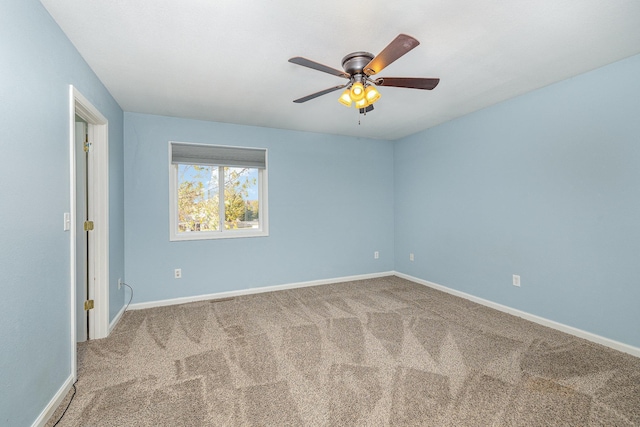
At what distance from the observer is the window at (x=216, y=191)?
389cm

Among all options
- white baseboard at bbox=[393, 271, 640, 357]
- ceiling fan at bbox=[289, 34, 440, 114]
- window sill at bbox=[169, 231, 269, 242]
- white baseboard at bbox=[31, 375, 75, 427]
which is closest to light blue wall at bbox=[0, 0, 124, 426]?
white baseboard at bbox=[31, 375, 75, 427]

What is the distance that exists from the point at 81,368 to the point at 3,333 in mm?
1179

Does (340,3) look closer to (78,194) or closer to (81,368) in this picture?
(78,194)

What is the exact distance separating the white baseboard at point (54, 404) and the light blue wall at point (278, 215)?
1.74 m

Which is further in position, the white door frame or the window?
the window

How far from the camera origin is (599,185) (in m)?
2.59

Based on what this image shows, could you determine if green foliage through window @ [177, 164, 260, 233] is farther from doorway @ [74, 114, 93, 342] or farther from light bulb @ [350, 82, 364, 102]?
light bulb @ [350, 82, 364, 102]

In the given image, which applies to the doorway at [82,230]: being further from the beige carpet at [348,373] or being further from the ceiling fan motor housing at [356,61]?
the ceiling fan motor housing at [356,61]

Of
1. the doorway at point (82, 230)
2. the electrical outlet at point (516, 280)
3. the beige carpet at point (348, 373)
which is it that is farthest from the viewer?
the electrical outlet at point (516, 280)

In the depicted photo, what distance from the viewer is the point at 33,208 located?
1600 millimetres

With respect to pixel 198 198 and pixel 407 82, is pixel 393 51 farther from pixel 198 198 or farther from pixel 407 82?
pixel 198 198

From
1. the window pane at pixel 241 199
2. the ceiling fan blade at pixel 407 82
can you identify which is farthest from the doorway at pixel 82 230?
the ceiling fan blade at pixel 407 82

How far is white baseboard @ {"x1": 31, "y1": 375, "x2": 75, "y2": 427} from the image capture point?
1622 mm

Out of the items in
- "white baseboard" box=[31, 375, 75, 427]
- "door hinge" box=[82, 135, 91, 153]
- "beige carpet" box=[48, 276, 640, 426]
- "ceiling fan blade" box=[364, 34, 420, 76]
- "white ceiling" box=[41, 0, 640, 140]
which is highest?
"white ceiling" box=[41, 0, 640, 140]
